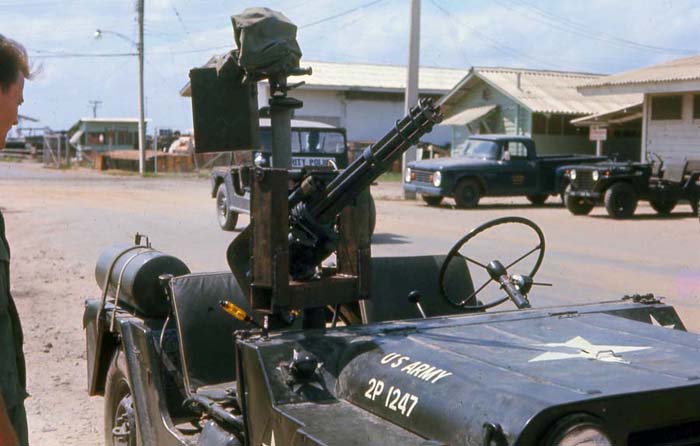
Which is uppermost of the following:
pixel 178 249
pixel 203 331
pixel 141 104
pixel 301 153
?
pixel 141 104

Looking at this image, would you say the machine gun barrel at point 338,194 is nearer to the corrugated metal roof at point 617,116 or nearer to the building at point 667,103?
the building at point 667,103

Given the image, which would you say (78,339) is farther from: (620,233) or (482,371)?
(620,233)

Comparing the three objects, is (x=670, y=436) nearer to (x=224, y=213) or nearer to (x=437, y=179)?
(x=224, y=213)

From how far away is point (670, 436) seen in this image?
2689mm

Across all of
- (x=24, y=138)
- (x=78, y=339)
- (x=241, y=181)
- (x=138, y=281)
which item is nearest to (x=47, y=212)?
(x=78, y=339)

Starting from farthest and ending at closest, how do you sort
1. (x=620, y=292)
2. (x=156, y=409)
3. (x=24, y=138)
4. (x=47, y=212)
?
(x=24, y=138) → (x=47, y=212) → (x=620, y=292) → (x=156, y=409)

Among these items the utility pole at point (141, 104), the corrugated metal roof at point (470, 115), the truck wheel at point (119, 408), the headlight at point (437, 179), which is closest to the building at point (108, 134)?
the utility pole at point (141, 104)

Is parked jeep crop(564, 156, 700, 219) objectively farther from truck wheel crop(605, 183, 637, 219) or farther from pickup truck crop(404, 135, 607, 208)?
pickup truck crop(404, 135, 607, 208)

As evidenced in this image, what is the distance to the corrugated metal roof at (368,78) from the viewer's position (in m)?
45.2

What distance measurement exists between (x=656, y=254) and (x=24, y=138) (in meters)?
65.0

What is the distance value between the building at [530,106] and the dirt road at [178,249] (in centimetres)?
1145

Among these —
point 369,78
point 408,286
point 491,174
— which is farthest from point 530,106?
point 408,286

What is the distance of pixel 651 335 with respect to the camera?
3.37 metres

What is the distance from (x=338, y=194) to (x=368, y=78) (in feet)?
149
